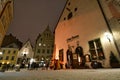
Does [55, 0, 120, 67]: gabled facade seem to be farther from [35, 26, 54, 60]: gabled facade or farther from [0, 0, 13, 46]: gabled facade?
[35, 26, 54, 60]: gabled facade

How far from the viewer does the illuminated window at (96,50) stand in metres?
8.90

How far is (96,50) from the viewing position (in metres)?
9.30

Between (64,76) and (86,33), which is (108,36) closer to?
(86,33)

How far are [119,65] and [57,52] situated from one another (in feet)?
27.7

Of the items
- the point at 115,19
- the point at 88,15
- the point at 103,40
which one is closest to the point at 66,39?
the point at 88,15

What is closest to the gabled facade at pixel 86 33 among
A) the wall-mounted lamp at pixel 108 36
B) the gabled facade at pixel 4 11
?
the wall-mounted lamp at pixel 108 36

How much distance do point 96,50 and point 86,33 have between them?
2.13 metres

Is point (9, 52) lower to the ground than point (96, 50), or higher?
higher

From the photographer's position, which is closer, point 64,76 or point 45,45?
point 64,76

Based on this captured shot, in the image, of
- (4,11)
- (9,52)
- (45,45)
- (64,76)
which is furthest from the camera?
(9,52)

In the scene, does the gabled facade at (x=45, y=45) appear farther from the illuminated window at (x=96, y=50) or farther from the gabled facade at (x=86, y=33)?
the illuminated window at (x=96, y=50)

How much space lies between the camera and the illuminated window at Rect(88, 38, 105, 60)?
8.90 metres

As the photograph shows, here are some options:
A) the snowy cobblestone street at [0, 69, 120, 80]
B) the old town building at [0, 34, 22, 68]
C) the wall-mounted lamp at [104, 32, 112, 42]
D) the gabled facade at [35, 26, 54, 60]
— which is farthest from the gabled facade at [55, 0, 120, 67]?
the old town building at [0, 34, 22, 68]

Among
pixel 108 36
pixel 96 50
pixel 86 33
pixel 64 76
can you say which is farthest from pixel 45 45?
pixel 64 76
